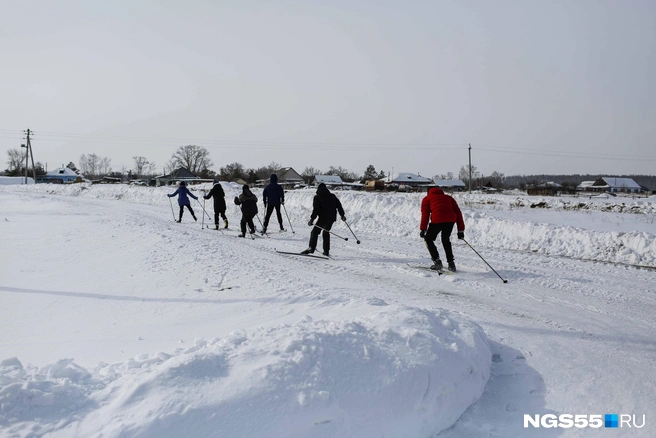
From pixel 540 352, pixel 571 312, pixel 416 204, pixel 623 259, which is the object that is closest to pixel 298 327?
pixel 540 352

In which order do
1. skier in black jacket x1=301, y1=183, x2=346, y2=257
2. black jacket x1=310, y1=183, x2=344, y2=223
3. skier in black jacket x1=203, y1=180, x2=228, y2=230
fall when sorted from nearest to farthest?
skier in black jacket x1=301, y1=183, x2=346, y2=257 → black jacket x1=310, y1=183, x2=344, y2=223 → skier in black jacket x1=203, y1=180, x2=228, y2=230

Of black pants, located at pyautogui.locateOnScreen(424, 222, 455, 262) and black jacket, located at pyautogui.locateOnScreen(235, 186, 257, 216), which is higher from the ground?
black jacket, located at pyautogui.locateOnScreen(235, 186, 257, 216)

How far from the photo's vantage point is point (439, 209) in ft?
30.7

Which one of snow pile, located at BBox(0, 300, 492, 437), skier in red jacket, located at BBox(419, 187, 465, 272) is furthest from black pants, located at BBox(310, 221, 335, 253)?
snow pile, located at BBox(0, 300, 492, 437)

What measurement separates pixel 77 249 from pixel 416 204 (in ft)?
42.7

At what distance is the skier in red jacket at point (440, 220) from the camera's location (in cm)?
929

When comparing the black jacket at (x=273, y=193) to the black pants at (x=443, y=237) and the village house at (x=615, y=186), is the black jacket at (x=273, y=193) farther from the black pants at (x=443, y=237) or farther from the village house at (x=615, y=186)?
the village house at (x=615, y=186)

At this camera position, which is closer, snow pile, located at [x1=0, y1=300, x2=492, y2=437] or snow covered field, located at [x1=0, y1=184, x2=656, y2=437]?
snow pile, located at [x1=0, y1=300, x2=492, y2=437]

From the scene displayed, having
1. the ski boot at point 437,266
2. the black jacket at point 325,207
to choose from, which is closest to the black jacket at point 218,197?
the black jacket at point 325,207

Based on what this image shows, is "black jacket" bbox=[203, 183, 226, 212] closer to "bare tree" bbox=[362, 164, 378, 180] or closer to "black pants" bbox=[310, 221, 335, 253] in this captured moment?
"black pants" bbox=[310, 221, 335, 253]

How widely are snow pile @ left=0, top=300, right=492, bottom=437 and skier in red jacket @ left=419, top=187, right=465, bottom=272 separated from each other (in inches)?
188

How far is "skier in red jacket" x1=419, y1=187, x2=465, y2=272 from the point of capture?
9289 millimetres

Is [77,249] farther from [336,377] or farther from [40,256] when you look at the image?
[336,377]

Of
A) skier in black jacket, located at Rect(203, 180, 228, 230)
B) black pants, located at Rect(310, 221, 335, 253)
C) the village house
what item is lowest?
the village house
